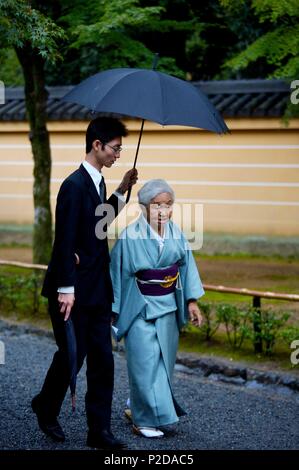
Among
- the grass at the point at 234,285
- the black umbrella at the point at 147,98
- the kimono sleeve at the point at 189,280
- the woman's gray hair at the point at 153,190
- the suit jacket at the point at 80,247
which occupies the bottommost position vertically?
the grass at the point at 234,285

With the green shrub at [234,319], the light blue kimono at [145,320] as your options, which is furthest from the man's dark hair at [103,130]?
the green shrub at [234,319]

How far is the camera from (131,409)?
5867 millimetres

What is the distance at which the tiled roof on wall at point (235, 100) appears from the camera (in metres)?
13.8

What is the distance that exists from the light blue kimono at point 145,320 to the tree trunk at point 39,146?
200 inches

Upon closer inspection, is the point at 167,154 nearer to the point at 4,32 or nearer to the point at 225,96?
the point at 225,96

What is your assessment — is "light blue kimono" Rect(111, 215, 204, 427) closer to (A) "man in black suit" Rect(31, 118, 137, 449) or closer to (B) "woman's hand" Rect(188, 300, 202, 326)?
(B) "woman's hand" Rect(188, 300, 202, 326)

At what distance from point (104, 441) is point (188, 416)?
118 cm

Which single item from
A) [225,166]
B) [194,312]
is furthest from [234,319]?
[225,166]

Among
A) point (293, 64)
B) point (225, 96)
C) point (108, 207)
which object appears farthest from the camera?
point (225, 96)

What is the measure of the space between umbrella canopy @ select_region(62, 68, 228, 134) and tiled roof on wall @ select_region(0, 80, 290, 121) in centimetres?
810

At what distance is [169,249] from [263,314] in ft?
8.51

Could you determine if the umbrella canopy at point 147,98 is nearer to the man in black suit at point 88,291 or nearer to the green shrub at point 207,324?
the man in black suit at point 88,291

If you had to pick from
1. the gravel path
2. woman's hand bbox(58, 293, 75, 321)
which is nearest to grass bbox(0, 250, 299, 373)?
the gravel path

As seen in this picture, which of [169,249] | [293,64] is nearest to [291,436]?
[169,249]
